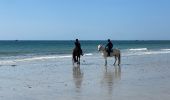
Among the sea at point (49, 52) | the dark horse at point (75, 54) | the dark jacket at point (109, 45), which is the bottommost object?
the sea at point (49, 52)

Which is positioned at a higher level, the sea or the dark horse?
the dark horse

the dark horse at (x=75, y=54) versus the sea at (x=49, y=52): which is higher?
the dark horse at (x=75, y=54)

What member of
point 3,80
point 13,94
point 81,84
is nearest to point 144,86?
point 81,84

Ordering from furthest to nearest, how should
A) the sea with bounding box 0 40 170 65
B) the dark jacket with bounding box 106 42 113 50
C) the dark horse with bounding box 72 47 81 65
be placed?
the sea with bounding box 0 40 170 65, the dark horse with bounding box 72 47 81 65, the dark jacket with bounding box 106 42 113 50

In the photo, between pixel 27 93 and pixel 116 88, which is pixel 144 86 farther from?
pixel 27 93

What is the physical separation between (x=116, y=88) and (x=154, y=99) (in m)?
2.61

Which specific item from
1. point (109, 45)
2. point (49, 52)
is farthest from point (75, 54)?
point (49, 52)

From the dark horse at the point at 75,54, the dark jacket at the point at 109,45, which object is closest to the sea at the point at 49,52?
the dark horse at the point at 75,54

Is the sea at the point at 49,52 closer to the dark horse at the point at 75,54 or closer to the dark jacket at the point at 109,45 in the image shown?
the dark horse at the point at 75,54

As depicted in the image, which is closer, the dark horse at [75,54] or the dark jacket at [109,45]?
the dark jacket at [109,45]

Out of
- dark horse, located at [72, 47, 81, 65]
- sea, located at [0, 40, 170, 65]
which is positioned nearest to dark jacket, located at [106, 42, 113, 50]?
dark horse, located at [72, 47, 81, 65]

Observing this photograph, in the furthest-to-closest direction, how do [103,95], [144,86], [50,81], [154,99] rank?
[50,81]
[144,86]
[103,95]
[154,99]

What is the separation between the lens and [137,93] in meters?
13.3

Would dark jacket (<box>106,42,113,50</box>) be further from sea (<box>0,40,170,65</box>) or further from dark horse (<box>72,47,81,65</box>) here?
sea (<box>0,40,170,65</box>)
